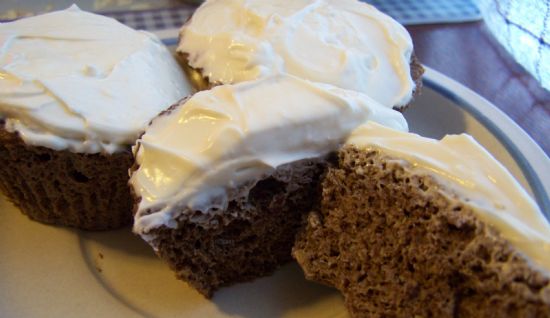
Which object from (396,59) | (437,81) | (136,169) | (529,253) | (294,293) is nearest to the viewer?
(529,253)

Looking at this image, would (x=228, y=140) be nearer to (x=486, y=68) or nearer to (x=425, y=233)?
(x=425, y=233)

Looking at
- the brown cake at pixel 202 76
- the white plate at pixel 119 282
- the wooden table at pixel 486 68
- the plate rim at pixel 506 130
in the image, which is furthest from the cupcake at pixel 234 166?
the wooden table at pixel 486 68

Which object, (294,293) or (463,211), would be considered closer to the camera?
(463,211)

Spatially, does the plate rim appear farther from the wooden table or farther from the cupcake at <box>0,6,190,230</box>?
the cupcake at <box>0,6,190,230</box>

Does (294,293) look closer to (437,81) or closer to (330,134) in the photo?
(330,134)

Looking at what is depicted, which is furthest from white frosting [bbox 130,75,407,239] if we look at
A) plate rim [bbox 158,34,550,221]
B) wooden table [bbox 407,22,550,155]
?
wooden table [bbox 407,22,550,155]

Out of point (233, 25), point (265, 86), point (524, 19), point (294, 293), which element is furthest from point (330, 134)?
point (524, 19)

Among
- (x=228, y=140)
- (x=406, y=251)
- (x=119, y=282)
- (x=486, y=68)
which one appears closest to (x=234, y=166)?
(x=228, y=140)
